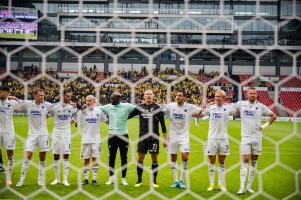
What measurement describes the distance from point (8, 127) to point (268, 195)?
3.33 metres

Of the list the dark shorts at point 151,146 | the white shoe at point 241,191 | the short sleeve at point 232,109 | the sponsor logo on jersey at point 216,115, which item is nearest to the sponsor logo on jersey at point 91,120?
the dark shorts at point 151,146

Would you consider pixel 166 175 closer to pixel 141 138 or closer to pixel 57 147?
pixel 141 138

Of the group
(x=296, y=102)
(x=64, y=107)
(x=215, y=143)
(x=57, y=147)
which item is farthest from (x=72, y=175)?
(x=296, y=102)

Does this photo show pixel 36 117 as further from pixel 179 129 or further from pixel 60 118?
pixel 179 129

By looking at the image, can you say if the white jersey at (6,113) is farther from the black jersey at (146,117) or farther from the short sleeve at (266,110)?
the short sleeve at (266,110)

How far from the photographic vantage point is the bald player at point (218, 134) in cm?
453

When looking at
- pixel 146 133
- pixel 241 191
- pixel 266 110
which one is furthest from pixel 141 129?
pixel 266 110

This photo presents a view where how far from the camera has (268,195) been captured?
416 cm

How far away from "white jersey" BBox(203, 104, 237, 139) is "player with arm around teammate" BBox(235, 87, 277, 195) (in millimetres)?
213

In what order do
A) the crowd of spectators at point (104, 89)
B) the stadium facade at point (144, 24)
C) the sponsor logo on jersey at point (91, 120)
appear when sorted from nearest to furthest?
the stadium facade at point (144, 24) < the sponsor logo on jersey at point (91, 120) < the crowd of spectators at point (104, 89)

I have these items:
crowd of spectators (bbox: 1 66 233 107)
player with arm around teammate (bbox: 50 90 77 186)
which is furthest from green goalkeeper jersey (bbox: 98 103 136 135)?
crowd of spectators (bbox: 1 66 233 107)

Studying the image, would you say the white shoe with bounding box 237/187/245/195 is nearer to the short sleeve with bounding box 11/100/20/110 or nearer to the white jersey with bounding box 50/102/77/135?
the white jersey with bounding box 50/102/77/135

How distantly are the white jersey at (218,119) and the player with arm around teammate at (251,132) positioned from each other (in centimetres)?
21

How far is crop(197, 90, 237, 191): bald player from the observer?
4.53m
